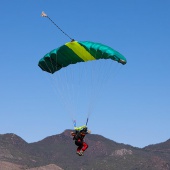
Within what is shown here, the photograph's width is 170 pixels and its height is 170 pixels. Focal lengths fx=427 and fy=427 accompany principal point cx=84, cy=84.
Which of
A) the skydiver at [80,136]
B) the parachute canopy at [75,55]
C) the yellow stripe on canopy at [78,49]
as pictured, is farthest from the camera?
the yellow stripe on canopy at [78,49]

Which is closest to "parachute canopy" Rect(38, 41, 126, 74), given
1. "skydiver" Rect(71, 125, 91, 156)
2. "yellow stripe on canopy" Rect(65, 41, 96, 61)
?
"yellow stripe on canopy" Rect(65, 41, 96, 61)

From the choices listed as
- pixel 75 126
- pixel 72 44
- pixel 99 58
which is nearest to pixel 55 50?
pixel 72 44

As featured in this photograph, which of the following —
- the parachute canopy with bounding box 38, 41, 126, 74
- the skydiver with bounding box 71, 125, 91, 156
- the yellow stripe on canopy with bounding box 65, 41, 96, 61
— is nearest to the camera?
the skydiver with bounding box 71, 125, 91, 156

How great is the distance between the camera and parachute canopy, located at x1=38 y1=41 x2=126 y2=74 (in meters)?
34.1

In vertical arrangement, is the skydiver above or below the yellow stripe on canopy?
below

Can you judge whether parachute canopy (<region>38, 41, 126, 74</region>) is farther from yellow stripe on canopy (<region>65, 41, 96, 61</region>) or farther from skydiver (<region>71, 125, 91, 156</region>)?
skydiver (<region>71, 125, 91, 156</region>)

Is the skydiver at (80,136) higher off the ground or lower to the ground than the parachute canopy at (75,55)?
lower

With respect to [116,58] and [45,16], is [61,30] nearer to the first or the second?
[45,16]

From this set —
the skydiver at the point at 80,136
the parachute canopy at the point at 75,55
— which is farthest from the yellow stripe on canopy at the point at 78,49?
the skydiver at the point at 80,136

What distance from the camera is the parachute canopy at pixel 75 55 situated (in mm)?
34094

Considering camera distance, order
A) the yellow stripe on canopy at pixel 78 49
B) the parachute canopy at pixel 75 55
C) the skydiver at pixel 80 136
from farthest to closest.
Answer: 1. the yellow stripe on canopy at pixel 78 49
2. the parachute canopy at pixel 75 55
3. the skydiver at pixel 80 136

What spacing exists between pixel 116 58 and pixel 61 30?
16.4 ft

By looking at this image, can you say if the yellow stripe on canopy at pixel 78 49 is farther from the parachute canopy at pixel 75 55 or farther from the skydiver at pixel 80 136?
the skydiver at pixel 80 136

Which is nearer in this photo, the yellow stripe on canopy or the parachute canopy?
the parachute canopy
